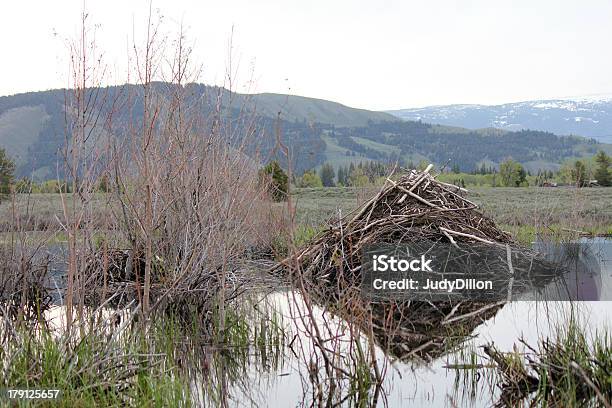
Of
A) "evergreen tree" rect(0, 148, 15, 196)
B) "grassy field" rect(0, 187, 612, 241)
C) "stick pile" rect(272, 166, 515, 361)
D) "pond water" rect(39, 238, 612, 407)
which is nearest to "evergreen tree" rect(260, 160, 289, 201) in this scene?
"grassy field" rect(0, 187, 612, 241)

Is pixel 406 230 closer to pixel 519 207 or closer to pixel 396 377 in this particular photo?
pixel 396 377

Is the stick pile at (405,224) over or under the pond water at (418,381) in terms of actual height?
over

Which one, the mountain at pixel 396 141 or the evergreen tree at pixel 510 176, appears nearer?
the evergreen tree at pixel 510 176

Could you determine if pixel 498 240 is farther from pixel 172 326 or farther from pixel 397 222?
pixel 172 326

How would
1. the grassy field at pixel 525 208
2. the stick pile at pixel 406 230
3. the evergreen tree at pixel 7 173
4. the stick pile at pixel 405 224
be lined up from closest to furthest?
the stick pile at pixel 406 230
the stick pile at pixel 405 224
the evergreen tree at pixel 7 173
the grassy field at pixel 525 208

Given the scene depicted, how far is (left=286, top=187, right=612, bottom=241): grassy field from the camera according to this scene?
17.2 metres

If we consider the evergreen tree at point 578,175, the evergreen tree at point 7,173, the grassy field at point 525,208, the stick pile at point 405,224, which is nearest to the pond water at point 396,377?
the stick pile at point 405,224

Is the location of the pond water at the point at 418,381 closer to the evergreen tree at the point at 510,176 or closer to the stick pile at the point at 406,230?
the stick pile at the point at 406,230

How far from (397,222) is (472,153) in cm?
12902

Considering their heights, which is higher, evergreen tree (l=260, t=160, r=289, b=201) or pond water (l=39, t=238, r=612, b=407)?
evergreen tree (l=260, t=160, r=289, b=201)

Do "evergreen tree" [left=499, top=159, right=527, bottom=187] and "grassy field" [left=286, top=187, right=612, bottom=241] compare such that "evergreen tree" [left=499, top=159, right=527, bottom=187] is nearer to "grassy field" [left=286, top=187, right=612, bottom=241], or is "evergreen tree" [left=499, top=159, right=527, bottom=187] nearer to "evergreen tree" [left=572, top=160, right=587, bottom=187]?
"grassy field" [left=286, top=187, right=612, bottom=241]

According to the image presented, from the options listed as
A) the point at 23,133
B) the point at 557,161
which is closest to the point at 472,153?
Answer: the point at 557,161

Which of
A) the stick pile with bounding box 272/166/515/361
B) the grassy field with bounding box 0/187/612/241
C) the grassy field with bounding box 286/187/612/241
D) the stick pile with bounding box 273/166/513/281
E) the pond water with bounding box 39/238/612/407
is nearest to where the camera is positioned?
the pond water with bounding box 39/238/612/407

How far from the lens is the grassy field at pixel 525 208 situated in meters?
17.2
